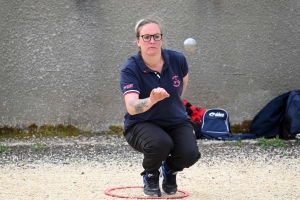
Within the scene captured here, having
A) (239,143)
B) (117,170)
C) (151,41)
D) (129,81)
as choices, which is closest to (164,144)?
(129,81)

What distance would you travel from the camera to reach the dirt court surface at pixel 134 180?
4230 millimetres

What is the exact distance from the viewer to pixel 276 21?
691 cm

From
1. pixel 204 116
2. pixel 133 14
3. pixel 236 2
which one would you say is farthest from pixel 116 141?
pixel 236 2

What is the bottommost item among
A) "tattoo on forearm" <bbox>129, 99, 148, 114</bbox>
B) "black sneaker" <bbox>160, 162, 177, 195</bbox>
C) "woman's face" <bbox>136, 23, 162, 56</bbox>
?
"black sneaker" <bbox>160, 162, 177, 195</bbox>

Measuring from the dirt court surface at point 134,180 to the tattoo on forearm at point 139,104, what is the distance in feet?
2.34

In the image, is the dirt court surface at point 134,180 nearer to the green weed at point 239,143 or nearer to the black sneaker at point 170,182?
the black sneaker at point 170,182

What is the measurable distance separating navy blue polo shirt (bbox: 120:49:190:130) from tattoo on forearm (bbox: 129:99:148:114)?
0.13m

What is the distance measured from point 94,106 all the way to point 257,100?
1920 mm

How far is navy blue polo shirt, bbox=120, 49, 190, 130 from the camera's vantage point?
3.91 m

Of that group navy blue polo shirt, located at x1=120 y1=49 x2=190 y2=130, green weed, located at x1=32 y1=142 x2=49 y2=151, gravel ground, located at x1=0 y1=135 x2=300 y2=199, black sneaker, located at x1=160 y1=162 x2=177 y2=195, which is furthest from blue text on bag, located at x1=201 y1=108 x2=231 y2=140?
navy blue polo shirt, located at x1=120 y1=49 x2=190 y2=130

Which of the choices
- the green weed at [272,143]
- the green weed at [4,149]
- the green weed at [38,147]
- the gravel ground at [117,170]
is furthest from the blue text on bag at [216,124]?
the green weed at [4,149]

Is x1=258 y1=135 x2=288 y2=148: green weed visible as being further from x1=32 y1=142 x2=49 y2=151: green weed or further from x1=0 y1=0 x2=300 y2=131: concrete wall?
x1=32 y1=142 x2=49 y2=151: green weed

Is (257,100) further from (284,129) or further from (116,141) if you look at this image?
(116,141)

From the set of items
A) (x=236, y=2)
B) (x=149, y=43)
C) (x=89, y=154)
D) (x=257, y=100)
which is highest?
(x=236, y=2)
